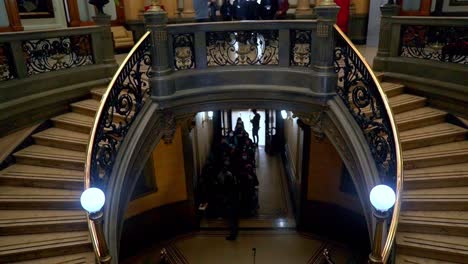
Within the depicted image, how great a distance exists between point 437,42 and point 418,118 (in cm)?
120

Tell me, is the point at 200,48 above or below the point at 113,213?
above

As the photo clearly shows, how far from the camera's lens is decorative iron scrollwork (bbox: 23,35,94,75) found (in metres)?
5.52

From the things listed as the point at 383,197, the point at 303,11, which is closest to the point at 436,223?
the point at 383,197

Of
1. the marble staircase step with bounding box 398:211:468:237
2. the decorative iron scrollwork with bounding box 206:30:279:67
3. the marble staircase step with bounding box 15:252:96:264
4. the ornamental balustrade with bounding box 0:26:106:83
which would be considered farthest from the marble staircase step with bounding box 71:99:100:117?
the marble staircase step with bounding box 398:211:468:237

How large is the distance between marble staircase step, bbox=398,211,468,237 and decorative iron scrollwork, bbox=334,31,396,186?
1.66ft

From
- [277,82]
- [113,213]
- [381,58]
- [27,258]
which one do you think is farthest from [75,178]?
[381,58]

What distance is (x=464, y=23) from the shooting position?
15.8 ft

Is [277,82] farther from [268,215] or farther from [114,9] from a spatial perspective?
[114,9]

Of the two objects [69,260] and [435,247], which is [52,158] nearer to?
[69,260]

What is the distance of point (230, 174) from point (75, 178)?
15.9 ft

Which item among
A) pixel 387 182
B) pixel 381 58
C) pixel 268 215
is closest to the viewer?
pixel 387 182

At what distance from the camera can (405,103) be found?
5148mm

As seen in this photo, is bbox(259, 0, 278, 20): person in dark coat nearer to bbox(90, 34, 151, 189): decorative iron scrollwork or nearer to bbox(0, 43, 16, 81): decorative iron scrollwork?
bbox(90, 34, 151, 189): decorative iron scrollwork

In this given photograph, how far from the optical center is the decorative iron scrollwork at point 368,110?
3.82m
